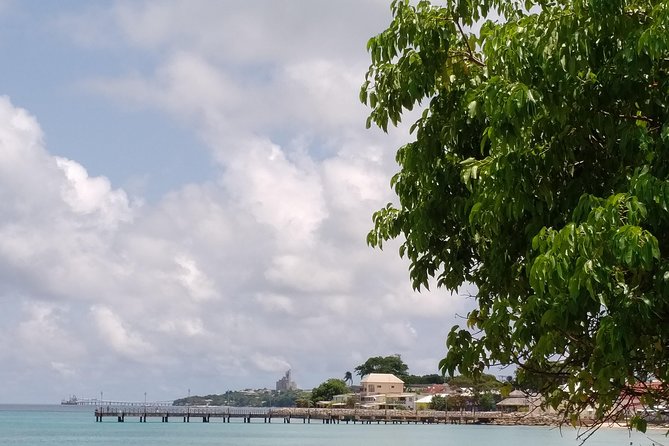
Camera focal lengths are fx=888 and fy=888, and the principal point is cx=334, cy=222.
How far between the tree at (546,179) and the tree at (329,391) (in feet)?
494

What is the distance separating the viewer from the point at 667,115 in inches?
263

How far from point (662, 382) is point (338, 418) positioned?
122 metres

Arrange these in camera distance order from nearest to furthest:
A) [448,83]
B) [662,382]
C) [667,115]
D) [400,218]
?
1. [667,115]
2. [662,382]
3. [448,83]
4. [400,218]

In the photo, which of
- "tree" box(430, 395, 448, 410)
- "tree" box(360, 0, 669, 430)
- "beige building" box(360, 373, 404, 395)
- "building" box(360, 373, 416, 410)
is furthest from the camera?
"beige building" box(360, 373, 404, 395)

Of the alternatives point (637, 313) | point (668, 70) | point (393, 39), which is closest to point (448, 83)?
point (393, 39)

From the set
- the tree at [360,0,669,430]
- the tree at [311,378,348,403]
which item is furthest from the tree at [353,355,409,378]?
the tree at [360,0,669,430]

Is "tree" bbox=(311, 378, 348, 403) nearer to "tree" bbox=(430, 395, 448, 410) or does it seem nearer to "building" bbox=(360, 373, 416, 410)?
"building" bbox=(360, 373, 416, 410)

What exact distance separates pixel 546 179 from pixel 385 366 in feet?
573

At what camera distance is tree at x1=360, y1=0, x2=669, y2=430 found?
5980 mm

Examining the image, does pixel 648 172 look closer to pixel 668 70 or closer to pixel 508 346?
pixel 668 70

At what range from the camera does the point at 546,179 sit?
7.16m

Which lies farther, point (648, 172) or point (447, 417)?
point (447, 417)

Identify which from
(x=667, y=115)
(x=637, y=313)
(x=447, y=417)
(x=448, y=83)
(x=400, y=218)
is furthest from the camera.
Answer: (x=447, y=417)

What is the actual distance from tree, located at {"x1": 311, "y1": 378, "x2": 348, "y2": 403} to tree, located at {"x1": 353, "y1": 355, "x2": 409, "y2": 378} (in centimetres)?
2061
